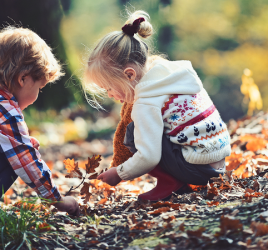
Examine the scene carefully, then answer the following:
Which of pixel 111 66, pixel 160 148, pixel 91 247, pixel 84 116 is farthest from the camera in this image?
pixel 84 116

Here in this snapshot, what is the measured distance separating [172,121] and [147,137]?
202mm

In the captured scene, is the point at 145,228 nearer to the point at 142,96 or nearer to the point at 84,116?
the point at 142,96

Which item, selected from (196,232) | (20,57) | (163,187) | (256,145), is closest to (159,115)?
(163,187)

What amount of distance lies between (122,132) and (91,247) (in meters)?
1.16

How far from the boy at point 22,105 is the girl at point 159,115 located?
34 centimetres

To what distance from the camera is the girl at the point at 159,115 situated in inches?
73.4

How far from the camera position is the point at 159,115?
73.1 inches

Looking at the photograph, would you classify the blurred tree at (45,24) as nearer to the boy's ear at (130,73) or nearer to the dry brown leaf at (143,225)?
the boy's ear at (130,73)

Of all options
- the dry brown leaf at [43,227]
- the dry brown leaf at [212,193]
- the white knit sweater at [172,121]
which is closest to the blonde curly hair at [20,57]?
the white knit sweater at [172,121]

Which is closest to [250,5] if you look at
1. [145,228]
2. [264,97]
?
[264,97]

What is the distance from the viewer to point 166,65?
2.02 metres

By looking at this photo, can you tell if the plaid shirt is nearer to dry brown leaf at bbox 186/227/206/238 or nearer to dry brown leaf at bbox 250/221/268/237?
dry brown leaf at bbox 186/227/206/238

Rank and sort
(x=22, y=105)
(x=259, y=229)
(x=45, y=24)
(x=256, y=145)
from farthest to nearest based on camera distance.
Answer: (x=45, y=24) → (x=256, y=145) → (x=22, y=105) → (x=259, y=229)

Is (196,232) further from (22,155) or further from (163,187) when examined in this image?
(22,155)
